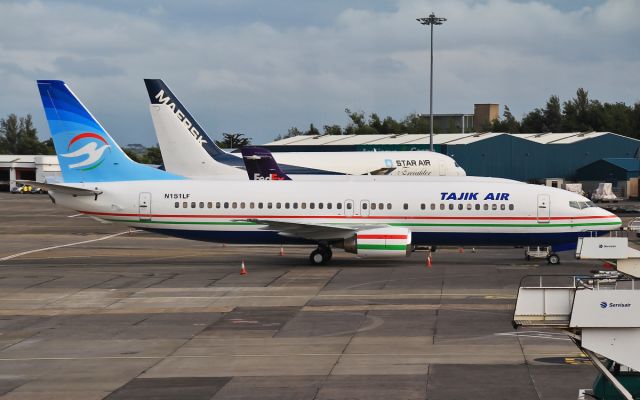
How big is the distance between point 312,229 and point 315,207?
151 centimetres

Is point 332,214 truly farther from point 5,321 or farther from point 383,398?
point 383,398

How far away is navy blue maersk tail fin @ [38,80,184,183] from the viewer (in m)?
46.6

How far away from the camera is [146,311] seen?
32.9 metres

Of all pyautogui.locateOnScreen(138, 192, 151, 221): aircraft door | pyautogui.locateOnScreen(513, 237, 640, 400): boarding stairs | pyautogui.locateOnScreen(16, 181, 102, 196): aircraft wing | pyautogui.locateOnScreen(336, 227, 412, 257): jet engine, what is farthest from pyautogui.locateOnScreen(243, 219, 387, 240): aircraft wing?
pyautogui.locateOnScreen(513, 237, 640, 400): boarding stairs

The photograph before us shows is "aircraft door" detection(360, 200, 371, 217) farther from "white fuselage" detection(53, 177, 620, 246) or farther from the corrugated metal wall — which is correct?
the corrugated metal wall

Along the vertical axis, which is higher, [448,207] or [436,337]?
[448,207]

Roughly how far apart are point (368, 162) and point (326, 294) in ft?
165

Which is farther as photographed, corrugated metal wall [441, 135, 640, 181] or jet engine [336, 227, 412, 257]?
corrugated metal wall [441, 135, 640, 181]

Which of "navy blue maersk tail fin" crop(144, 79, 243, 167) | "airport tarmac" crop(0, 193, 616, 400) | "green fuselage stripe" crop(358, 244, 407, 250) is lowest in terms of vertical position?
"airport tarmac" crop(0, 193, 616, 400)

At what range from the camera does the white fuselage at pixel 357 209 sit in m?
44.3

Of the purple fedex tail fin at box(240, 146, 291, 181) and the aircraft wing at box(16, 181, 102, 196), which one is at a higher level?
the purple fedex tail fin at box(240, 146, 291, 181)

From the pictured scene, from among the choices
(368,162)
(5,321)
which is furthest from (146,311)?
(368,162)

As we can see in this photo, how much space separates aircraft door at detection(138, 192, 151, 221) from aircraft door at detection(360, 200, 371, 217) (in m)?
9.64

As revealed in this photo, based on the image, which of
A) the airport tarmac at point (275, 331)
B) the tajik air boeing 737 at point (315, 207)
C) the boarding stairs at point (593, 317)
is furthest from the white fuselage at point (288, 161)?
the boarding stairs at point (593, 317)
